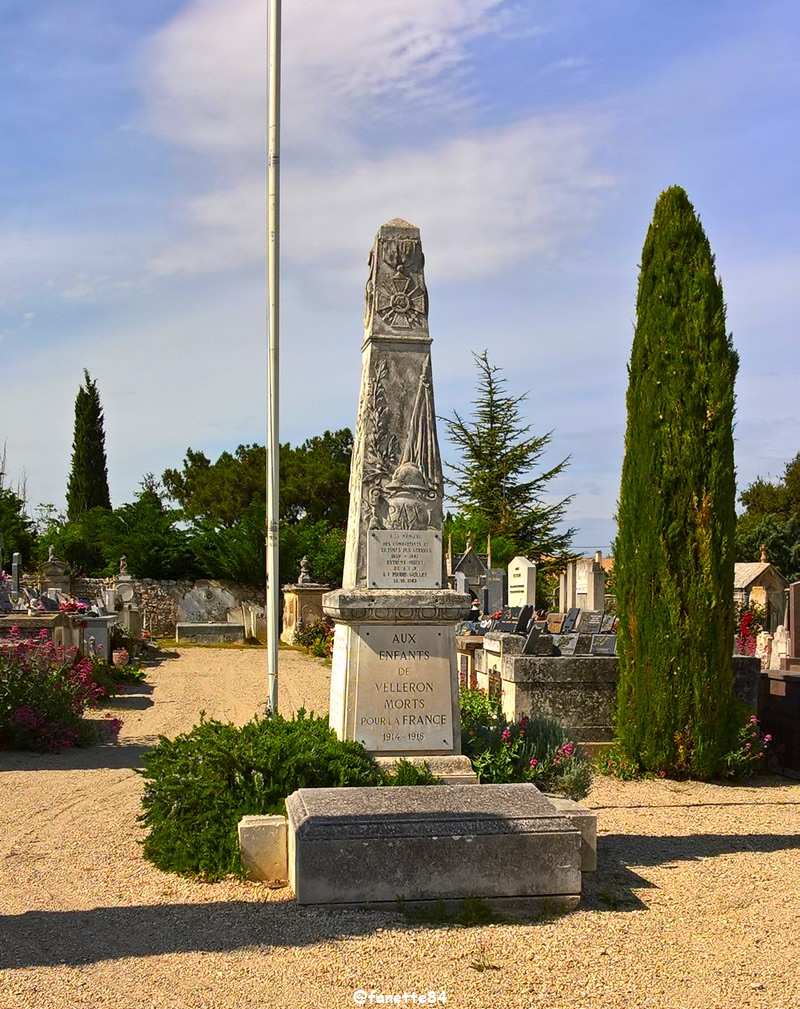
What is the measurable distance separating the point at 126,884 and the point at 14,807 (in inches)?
98.4

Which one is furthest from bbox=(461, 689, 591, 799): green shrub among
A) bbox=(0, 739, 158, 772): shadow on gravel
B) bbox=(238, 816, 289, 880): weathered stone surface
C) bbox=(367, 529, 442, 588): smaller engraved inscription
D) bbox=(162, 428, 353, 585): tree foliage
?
bbox=(162, 428, 353, 585): tree foliage

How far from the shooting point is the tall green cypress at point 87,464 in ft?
144

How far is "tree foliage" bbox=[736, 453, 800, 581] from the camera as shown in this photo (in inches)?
1540

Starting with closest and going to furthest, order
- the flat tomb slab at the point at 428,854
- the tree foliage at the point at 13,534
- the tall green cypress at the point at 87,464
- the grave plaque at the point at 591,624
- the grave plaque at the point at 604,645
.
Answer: the flat tomb slab at the point at 428,854
the grave plaque at the point at 604,645
the grave plaque at the point at 591,624
the tree foliage at the point at 13,534
the tall green cypress at the point at 87,464

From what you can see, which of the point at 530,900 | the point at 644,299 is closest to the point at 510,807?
the point at 530,900

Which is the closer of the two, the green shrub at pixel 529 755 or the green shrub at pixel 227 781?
the green shrub at pixel 227 781

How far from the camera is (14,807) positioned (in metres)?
7.83

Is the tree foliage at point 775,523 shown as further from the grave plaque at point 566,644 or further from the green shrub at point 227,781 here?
the green shrub at point 227,781

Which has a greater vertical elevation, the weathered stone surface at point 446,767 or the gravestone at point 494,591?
the gravestone at point 494,591

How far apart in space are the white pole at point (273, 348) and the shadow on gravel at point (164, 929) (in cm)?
315

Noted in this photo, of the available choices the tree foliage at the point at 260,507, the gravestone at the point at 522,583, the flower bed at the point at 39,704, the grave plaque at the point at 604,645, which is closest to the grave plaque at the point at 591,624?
the grave plaque at the point at 604,645

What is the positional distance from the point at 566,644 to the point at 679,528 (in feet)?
11.0

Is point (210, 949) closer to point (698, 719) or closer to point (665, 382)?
point (698, 719)

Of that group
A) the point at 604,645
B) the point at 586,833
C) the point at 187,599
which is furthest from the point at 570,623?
the point at 187,599
